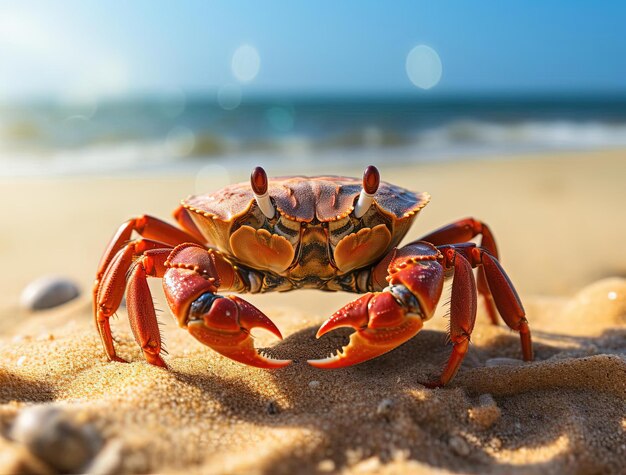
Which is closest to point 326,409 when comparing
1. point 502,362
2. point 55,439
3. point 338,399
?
point 338,399

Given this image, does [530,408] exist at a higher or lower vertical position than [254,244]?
lower

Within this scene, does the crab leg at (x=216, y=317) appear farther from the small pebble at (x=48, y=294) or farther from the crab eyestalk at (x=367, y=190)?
the small pebble at (x=48, y=294)

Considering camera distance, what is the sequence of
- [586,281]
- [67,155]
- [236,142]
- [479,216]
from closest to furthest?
[586,281] < [479,216] < [67,155] < [236,142]

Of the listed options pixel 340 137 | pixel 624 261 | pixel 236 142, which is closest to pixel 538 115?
pixel 340 137

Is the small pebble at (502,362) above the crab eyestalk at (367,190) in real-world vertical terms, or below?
below

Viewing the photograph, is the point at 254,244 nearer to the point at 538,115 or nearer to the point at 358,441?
the point at 358,441

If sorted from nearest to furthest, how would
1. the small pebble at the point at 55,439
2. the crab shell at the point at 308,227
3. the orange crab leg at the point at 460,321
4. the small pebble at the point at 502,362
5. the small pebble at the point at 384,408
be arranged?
the small pebble at the point at 55,439 → the small pebble at the point at 384,408 → the orange crab leg at the point at 460,321 → the crab shell at the point at 308,227 → the small pebble at the point at 502,362

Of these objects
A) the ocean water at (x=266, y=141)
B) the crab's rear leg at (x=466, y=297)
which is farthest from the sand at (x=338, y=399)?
the ocean water at (x=266, y=141)
